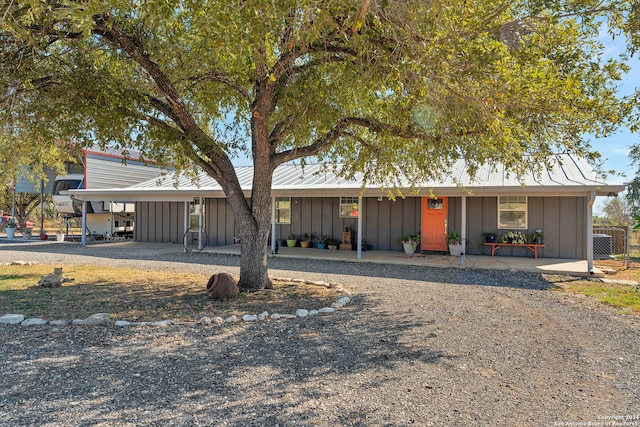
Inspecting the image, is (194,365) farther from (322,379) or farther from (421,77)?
(421,77)

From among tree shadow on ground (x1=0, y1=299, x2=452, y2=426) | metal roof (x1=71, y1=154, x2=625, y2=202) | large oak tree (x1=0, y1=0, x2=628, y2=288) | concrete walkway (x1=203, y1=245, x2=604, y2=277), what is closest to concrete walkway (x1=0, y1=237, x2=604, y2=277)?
concrete walkway (x1=203, y1=245, x2=604, y2=277)

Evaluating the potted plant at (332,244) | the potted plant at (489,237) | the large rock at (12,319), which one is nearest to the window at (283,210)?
the potted plant at (332,244)

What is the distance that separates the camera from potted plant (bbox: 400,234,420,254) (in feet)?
41.4

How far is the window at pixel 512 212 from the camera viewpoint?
11930mm

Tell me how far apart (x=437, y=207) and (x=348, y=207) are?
3024 millimetres

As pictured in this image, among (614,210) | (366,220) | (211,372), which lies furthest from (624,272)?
(614,210)

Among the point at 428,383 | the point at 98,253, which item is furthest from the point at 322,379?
the point at 98,253

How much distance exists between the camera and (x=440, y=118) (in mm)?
5758

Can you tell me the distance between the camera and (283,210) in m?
15.2

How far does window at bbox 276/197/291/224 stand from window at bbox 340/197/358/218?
2117mm

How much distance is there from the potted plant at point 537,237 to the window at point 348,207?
5.45 m

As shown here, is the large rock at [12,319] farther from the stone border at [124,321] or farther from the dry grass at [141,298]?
the dry grass at [141,298]

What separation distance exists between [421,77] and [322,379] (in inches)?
131

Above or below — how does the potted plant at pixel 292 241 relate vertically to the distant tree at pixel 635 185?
below
